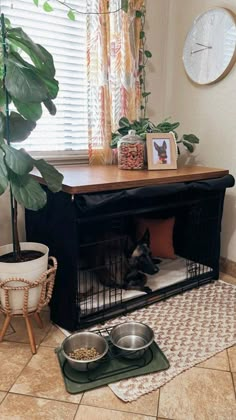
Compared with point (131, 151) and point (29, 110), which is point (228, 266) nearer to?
point (131, 151)

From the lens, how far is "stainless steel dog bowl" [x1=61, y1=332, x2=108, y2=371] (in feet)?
4.45

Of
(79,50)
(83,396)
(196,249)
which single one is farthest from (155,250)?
(79,50)

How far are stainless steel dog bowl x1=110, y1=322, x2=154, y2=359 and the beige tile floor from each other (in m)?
0.21

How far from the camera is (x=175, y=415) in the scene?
118 centimetres

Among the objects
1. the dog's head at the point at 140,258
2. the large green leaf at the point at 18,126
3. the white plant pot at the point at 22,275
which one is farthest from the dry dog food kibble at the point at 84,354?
the large green leaf at the point at 18,126

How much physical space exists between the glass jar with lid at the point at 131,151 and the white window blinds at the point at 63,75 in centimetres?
35

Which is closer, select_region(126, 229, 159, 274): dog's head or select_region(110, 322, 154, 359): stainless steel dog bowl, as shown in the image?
select_region(110, 322, 154, 359): stainless steel dog bowl

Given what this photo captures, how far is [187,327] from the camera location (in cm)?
A: 172

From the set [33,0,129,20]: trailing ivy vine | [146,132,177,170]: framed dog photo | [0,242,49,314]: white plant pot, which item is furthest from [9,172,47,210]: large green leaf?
[33,0,129,20]: trailing ivy vine

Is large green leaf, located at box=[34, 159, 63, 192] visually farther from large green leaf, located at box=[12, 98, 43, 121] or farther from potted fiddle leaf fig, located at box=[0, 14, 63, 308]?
large green leaf, located at box=[12, 98, 43, 121]

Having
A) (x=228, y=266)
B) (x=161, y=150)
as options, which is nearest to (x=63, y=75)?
(x=161, y=150)

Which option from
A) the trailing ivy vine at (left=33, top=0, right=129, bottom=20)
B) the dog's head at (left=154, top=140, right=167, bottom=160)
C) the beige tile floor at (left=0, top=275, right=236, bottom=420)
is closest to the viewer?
the beige tile floor at (left=0, top=275, right=236, bottom=420)

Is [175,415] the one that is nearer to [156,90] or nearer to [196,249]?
[196,249]

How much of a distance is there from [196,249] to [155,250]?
0.29m
